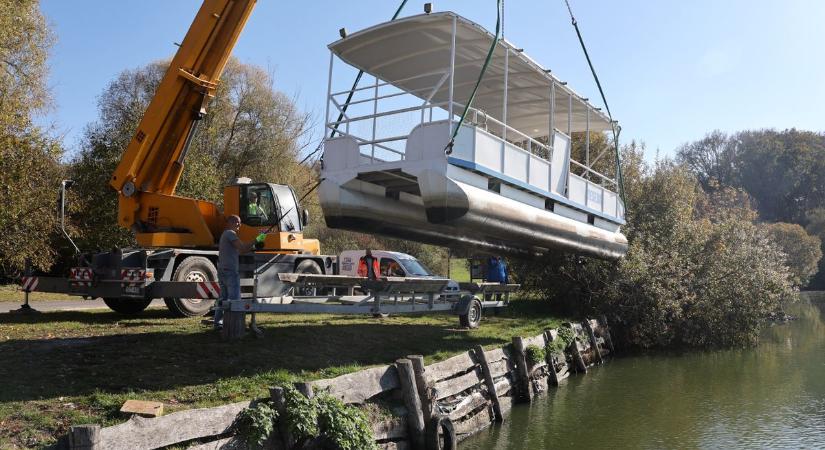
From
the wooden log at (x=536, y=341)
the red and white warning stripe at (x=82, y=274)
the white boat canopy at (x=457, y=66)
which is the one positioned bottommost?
the wooden log at (x=536, y=341)

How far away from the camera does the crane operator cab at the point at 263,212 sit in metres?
13.2

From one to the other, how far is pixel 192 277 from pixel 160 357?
157 inches

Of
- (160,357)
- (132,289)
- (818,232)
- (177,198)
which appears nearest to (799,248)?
(818,232)

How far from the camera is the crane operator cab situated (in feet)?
43.3

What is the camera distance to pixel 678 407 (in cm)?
1199

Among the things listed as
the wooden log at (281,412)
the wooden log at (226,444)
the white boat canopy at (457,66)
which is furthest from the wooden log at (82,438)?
the white boat canopy at (457,66)

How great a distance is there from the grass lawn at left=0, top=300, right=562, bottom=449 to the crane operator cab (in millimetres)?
1530

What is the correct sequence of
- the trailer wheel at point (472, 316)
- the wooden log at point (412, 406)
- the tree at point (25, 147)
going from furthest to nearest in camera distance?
the tree at point (25, 147) → the trailer wheel at point (472, 316) → the wooden log at point (412, 406)

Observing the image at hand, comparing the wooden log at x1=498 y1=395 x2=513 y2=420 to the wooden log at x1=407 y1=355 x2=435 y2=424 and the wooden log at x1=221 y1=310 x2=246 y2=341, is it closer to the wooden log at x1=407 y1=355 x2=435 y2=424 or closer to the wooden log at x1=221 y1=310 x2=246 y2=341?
the wooden log at x1=407 y1=355 x2=435 y2=424

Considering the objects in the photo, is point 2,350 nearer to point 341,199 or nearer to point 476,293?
point 341,199

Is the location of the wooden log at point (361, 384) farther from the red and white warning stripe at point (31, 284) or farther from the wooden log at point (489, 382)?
the red and white warning stripe at point (31, 284)

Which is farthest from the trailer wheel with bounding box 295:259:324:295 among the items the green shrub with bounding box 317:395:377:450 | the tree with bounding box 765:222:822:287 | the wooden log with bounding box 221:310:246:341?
the tree with bounding box 765:222:822:287

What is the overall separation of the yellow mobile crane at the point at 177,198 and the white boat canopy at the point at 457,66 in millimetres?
2633

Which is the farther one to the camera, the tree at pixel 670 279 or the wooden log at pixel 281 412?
the tree at pixel 670 279
